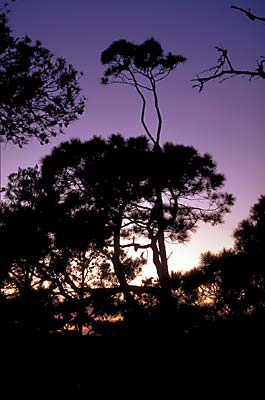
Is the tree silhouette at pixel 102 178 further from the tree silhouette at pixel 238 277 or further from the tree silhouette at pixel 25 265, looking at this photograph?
the tree silhouette at pixel 238 277

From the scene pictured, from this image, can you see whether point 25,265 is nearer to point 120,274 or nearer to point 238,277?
point 120,274

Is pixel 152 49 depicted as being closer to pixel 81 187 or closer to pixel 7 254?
pixel 81 187

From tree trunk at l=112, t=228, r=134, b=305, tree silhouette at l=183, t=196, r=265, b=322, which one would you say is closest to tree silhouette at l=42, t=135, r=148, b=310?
tree trunk at l=112, t=228, r=134, b=305

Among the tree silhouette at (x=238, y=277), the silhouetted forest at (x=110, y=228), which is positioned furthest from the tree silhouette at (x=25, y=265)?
the tree silhouette at (x=238, y=277)

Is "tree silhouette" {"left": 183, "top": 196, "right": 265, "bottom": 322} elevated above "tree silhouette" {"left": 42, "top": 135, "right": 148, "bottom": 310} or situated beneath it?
situated beneath

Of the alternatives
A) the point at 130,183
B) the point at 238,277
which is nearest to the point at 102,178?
the point at 130,183

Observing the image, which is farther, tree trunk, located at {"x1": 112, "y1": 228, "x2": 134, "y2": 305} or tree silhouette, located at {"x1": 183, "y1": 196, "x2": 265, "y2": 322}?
tree trunk, located at {"x1": 112, "y1": 228, "x2": 134, "y2": 305}

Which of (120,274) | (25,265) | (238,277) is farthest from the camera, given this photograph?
(120,274)

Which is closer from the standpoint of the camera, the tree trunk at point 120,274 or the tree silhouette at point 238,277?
the tree silhouette at point 238,277

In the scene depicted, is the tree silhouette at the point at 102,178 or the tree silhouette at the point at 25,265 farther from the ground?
the tree silhouette at the point at 102,178

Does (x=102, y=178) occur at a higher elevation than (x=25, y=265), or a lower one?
higher

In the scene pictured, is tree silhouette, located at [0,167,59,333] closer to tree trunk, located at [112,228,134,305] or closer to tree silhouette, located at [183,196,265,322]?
tree trunk, located at [112,228,134,305]

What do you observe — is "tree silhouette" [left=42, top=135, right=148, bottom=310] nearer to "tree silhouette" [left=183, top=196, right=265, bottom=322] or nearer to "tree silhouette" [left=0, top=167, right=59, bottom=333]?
"tree silhouette" [left=0, top=167, right=59, bottom=333]

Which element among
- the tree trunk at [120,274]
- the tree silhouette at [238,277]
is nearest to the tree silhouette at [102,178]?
the tree trunk at [120,274]
